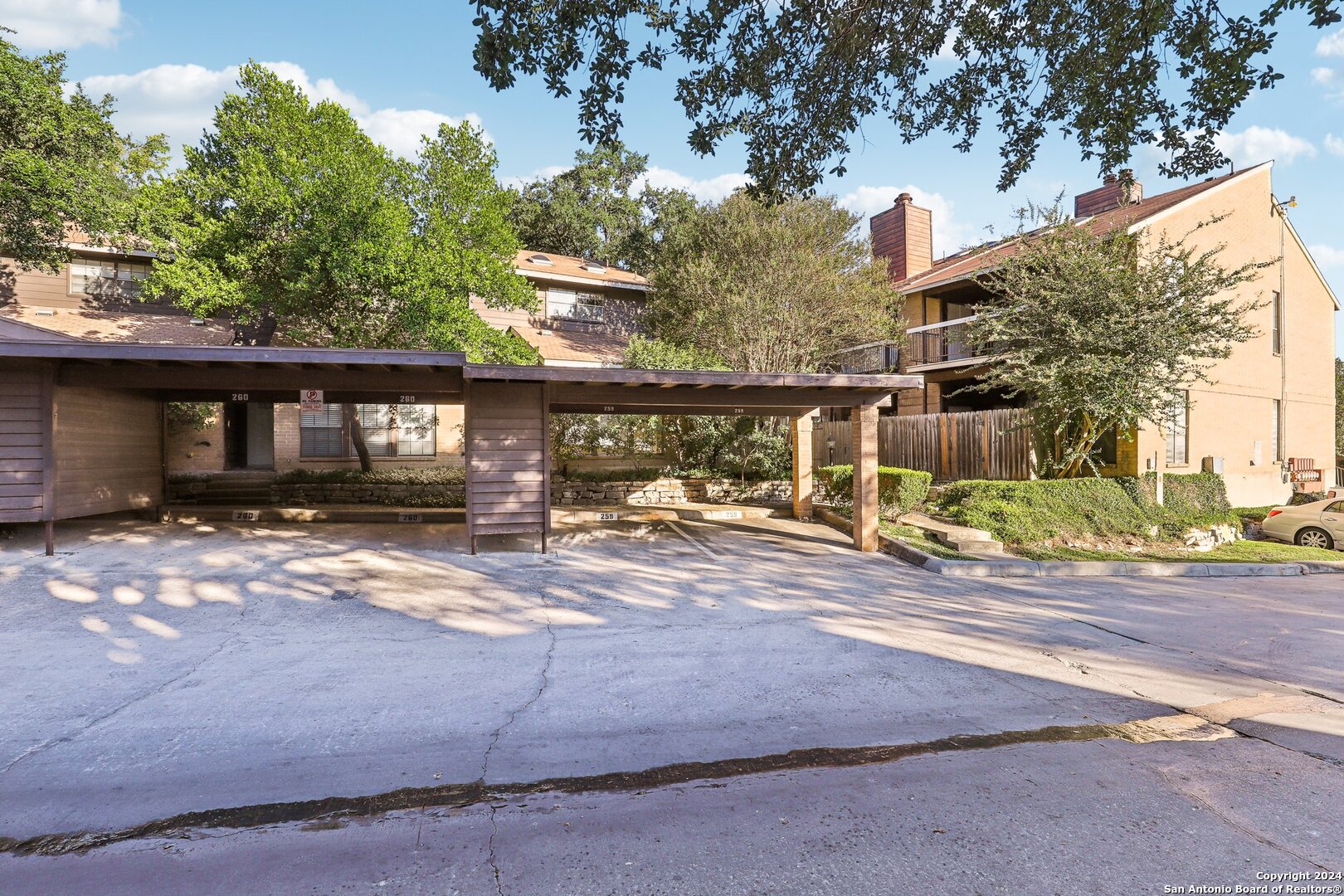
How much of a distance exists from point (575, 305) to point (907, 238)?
1293 cm

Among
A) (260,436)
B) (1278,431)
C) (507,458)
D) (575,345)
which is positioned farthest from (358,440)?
(1278,431)

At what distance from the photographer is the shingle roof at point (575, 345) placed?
18.8 m

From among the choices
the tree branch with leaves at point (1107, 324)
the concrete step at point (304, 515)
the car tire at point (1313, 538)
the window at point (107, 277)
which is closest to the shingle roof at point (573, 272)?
the concrete step at point (304, 515)

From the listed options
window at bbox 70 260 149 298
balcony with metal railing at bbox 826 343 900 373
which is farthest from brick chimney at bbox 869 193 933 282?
window at bbox 70 260 149 298

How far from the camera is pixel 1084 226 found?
14570 mm

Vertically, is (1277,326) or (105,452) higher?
(1277,326)

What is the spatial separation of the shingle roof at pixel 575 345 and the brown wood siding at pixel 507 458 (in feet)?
27.4

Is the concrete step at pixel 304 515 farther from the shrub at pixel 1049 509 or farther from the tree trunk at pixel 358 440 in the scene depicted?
the shrub at pixel 1049 509

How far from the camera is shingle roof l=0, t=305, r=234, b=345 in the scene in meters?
15.5

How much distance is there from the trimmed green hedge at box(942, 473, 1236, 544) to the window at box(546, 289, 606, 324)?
12.5 meters

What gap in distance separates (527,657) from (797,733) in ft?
8.16

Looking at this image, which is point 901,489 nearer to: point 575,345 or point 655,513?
point 655,513

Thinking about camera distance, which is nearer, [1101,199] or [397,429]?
[397,429]

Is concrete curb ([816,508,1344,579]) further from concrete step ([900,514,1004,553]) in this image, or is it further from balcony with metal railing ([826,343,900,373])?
balcony with metal railing ([826,343,900,373])
